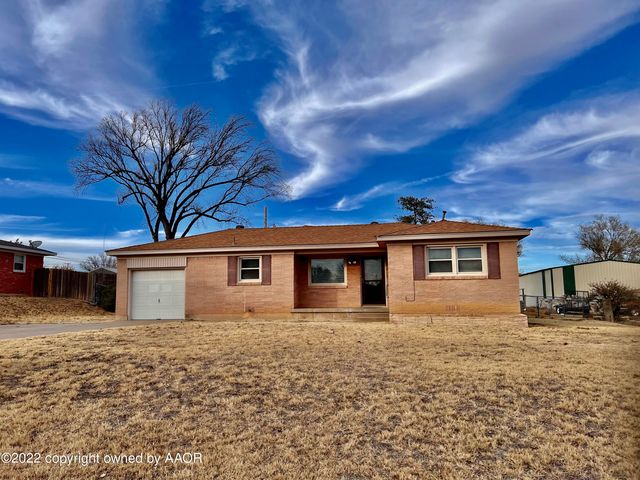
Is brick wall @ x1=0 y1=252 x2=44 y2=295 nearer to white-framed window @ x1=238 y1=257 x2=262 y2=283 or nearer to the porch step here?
white-framed window @ x1=238 y1=257 x2=262 y2=283

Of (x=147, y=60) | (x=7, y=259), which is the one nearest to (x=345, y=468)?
(x=147, y=60)

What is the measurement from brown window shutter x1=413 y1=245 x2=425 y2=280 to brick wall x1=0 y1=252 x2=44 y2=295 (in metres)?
25.2

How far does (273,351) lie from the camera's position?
8.34 metres

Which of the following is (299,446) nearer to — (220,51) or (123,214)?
(220,51)

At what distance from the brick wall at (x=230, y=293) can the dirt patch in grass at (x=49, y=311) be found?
437 cm

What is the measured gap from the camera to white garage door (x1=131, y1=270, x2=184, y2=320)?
720 inches

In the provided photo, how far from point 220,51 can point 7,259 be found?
20.5 metres

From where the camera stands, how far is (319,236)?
18.4 meters

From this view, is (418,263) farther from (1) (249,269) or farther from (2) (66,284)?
(2) (66,284)

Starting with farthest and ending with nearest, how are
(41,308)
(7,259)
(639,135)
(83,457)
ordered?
(7,259), (41,308), (639,135), (83,457)

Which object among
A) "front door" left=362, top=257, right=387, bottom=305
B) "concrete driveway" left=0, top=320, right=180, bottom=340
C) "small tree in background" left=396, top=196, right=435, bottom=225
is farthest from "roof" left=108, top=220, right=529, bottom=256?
"small tree in background" left=396, top=196, right=435, bottom=225

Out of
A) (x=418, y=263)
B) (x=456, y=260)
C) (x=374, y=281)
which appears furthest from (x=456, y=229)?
(x=374, y=281)

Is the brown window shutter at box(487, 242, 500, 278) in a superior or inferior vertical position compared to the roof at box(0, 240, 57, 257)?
inferior

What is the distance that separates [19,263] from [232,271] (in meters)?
18.4
